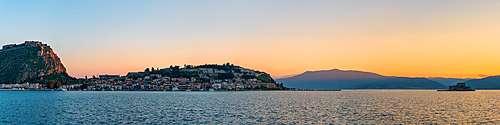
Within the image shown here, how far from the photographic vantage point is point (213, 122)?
34.3 m

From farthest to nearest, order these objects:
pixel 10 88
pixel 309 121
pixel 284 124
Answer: pixel 10 88 → pixel 309 121 → pixel 284 124

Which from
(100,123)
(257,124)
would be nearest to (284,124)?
(257,124)

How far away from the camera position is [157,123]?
1312 inches

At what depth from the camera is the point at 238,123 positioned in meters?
33.5

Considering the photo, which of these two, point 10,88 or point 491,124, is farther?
point 10,88

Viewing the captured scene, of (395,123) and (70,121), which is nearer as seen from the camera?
(395,123)

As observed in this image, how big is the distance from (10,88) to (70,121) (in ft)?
668

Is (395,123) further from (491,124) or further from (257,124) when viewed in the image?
(257,124)

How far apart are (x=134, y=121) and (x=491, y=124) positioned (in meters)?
35.3

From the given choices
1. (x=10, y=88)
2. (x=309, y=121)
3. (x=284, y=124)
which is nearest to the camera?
(x=284, y=124)

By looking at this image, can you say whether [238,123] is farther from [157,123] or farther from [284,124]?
[157,123]

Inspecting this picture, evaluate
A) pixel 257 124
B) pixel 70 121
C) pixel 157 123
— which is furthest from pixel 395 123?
pixel 70 121

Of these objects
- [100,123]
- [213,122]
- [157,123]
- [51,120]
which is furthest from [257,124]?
[51,120]

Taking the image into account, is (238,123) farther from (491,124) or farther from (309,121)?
(491,124)
